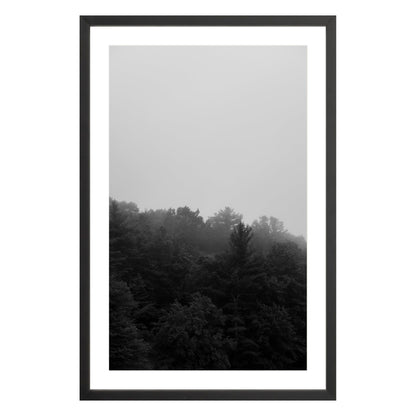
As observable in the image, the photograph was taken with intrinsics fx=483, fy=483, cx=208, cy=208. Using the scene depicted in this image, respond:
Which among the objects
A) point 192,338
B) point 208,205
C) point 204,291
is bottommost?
point 192,338

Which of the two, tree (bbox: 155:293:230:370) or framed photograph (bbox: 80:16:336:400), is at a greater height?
framed photograph (bbox: 80:16:336:400)

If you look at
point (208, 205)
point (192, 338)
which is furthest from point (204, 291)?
point (208, 205)

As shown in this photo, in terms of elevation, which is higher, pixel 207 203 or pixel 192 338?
pixel 207 203

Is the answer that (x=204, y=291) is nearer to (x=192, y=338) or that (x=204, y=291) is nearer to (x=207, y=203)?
(x=192, y=338)

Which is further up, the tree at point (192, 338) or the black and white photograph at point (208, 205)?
the black and white photograph at point (208, 205)

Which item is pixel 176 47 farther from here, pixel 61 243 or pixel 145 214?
pixel 61 243

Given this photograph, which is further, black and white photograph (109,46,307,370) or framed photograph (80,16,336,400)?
black and white photograph (109,46,307,370)

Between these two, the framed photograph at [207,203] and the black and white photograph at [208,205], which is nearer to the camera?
the framed photograph at [207,203]
